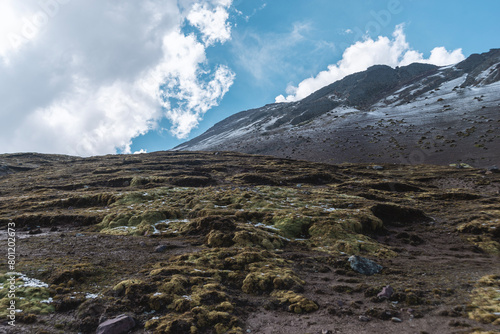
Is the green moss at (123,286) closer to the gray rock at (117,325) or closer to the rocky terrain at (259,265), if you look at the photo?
the rocky terrain at (259,265)

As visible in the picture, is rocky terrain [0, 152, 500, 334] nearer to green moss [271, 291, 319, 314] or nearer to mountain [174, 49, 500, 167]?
green moss [271, 291, 319, 314]

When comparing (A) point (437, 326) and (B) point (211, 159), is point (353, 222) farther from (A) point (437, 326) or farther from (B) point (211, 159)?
(B) point (211, 159)

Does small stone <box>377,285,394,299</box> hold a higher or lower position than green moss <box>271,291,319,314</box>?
lower

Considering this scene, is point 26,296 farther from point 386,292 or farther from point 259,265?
point 386,292

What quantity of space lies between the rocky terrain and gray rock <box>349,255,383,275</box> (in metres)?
0.13

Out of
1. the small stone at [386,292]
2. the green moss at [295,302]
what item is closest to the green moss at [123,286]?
the green moss at [295,302]

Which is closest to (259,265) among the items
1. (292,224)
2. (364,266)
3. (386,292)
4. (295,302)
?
(295,302)

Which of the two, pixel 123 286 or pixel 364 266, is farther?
pixel 364 266

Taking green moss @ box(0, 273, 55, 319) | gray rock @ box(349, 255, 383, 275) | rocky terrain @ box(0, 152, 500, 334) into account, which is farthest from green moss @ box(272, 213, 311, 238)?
green moss @ box(0, 273, 55, 319)

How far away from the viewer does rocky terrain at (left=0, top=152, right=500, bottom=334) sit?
408 inches

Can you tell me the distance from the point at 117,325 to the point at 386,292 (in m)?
12.6

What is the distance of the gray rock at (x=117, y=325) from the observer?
971 centimetres

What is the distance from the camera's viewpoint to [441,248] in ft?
66.0

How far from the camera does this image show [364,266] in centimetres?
1584
